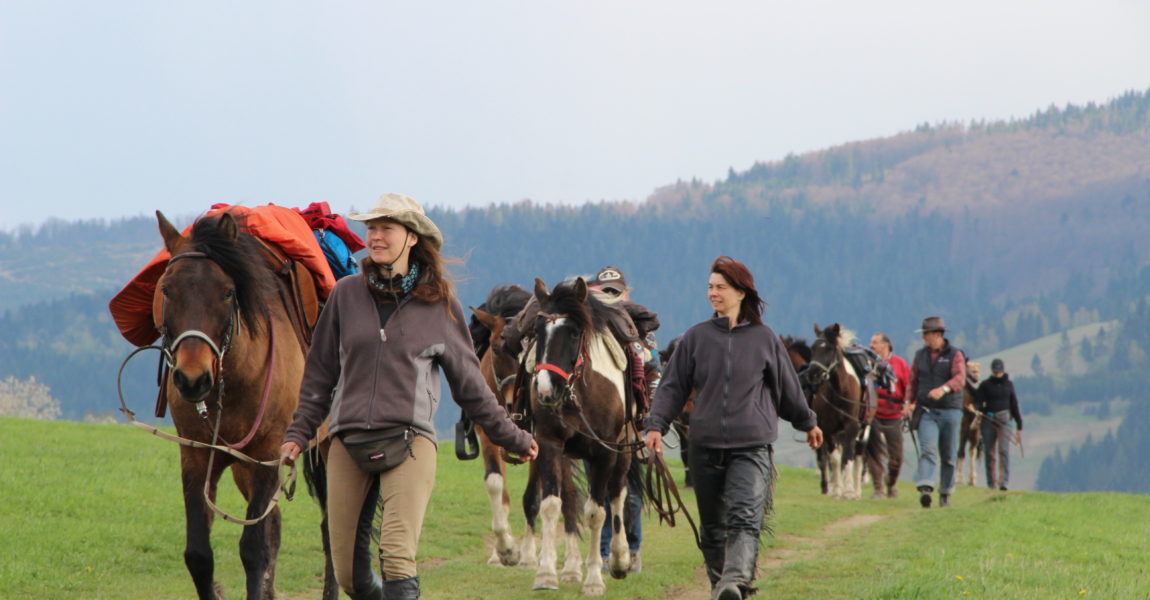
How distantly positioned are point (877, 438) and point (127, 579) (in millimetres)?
14027

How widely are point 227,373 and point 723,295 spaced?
9.39ft

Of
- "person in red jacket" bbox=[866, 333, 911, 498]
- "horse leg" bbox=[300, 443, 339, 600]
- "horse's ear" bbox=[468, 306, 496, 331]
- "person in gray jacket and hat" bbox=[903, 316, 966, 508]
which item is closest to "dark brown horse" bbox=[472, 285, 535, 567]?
"horse's ear" bbox=[468, 306, 496, 331]

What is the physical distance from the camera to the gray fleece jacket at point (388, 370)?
17.4ft

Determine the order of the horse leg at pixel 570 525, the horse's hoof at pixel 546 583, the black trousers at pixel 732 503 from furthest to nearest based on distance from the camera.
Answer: the horse leg at pixel 570 525
the horse's hoof at pixel 546 583
the black trousers at pixel 732 503

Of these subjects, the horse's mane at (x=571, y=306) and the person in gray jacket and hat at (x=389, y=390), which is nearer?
the person in gray jacket and hat at (x=389, y=390)

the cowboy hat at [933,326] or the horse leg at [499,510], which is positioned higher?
the cowboy hat at [933,326]

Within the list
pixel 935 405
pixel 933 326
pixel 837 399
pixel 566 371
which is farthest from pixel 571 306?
pixel 837 399

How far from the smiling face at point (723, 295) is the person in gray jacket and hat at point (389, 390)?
221 centimetres

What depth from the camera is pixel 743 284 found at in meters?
7.55

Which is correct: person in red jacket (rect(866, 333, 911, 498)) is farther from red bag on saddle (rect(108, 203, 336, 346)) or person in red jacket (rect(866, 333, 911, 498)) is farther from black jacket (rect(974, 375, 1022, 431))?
red bag on saddle (rect(108, 203, 336, 346))

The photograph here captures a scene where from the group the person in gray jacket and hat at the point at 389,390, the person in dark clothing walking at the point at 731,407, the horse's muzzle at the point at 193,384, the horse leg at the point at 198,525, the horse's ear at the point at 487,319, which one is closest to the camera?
the person in gray jacket and hat at the point at 389,390

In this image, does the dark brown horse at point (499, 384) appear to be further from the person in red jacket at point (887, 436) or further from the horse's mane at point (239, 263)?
the person in red jacket at point (887, 436)

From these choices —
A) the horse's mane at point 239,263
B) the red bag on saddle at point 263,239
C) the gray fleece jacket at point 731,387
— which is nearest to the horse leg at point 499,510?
the red bag on saddle at point 263,239

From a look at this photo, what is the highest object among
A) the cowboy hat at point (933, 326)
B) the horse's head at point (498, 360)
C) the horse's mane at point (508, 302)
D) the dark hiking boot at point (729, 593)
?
the horse's mane at point (508, 302)
